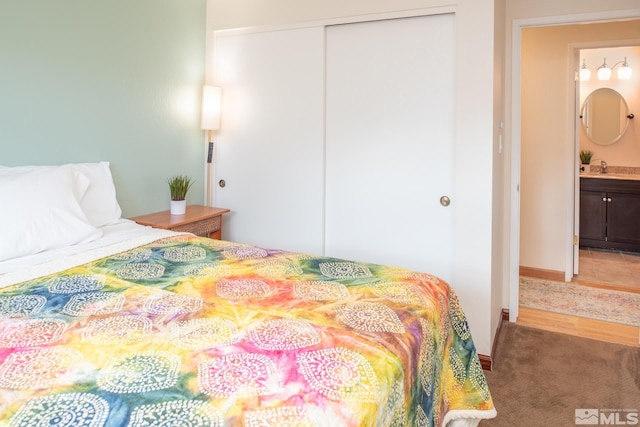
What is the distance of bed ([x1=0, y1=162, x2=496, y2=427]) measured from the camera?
0.80 m

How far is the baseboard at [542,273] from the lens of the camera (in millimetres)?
4094

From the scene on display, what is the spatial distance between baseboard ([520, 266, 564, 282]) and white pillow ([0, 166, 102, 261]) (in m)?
3.81

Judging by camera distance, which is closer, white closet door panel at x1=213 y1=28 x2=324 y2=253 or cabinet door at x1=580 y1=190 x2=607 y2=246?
white closet door panel at x1=213 y1=28 x2=324 y2=253

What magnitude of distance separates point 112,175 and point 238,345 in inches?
77.3

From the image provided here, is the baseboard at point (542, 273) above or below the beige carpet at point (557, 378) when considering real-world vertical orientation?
above

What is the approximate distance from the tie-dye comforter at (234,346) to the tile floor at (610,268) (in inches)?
128

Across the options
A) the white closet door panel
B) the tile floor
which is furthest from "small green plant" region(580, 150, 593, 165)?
the white closet door panel

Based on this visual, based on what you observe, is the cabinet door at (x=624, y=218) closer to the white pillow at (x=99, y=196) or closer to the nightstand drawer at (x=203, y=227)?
the nightstand drawer at (x=203, y=227)

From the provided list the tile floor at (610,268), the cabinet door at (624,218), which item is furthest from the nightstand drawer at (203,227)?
the cabinet door at (624,218)

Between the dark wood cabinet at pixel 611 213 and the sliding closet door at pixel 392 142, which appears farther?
the dark wood cabinet at pixel 611 213

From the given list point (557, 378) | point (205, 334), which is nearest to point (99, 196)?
point (205, 334)

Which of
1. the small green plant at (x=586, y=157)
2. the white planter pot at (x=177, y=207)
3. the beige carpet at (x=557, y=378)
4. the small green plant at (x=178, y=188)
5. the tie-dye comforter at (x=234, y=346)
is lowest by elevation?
the beige carpet at (x=557, y=378)

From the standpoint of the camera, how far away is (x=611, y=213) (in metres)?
4.92

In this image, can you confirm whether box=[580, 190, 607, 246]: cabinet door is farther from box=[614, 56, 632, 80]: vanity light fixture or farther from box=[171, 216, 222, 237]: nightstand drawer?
box=[171, 216, 222, 237]: nightstand drawer
